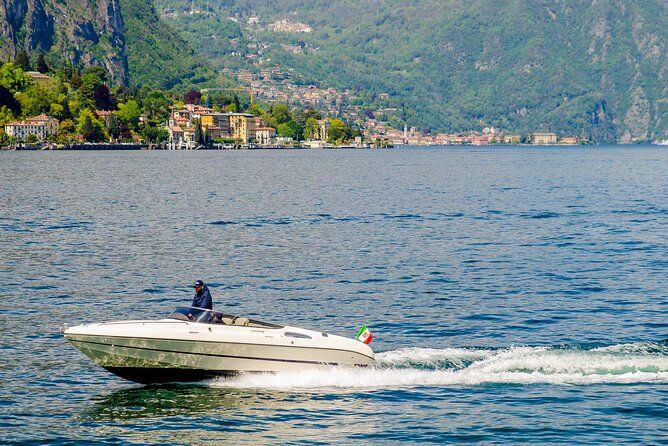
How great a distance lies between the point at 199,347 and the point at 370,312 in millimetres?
14759

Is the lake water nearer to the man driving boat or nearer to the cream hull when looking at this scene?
the cream hull

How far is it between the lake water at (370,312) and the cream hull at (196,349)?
53 centimetres

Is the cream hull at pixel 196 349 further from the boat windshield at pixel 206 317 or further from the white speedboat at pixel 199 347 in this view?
the boat windshield at pixel 206 317

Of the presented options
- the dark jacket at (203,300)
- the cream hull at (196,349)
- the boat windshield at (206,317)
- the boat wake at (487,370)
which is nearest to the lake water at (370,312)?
the boat wake at (487,370)

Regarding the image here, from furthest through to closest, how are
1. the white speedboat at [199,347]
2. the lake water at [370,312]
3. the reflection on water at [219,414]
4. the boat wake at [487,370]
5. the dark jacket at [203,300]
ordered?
the dark jacket at [203,300], the boat wake at [487,370], the white speedboat at [199,347], the lake water at [370,312], the reflection on water at [219,414]

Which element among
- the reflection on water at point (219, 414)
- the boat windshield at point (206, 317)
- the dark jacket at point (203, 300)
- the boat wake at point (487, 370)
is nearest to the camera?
the reflection on water at point (219, 414)

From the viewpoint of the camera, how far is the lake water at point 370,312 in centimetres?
3002

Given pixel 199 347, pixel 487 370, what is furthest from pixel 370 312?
pixel 199 347

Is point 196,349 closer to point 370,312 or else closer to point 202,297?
point 202,297

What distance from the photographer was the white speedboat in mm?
32125

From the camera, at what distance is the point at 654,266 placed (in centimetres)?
6072

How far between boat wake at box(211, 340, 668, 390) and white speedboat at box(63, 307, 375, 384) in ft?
1.52

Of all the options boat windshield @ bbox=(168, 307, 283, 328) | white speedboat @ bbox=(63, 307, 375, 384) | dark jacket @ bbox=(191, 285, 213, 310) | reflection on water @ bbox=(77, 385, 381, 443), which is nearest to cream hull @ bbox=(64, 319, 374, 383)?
white speedboat @ bbox=(63, 307, 375, 384)

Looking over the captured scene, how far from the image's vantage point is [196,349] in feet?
106
